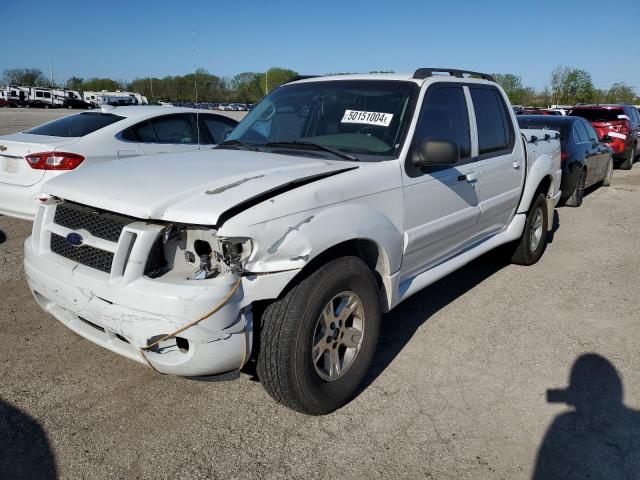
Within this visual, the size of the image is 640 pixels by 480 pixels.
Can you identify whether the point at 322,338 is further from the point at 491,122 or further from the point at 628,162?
the point at 628,162

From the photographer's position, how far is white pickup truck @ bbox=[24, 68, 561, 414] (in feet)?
8.12

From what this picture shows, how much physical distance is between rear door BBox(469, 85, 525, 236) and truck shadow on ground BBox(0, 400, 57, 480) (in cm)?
346

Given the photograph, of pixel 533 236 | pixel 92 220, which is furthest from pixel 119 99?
pixel 92 220

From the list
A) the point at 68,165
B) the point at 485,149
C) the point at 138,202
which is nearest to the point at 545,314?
the point at 485,149

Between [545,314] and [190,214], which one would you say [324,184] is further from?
[545,314]

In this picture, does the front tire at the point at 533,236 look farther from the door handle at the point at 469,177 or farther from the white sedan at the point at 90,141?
the white sedan at the point at 90,141

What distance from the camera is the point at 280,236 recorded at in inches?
101

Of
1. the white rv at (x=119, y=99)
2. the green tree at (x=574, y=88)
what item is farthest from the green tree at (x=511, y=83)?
the white rv at (x=119, y=99)

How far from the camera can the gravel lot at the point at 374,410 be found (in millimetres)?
2648

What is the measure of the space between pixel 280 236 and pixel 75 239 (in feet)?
3.61

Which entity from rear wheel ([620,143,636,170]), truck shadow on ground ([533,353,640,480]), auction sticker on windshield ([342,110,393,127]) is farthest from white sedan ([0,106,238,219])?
rear wheel ([620,143,636,170])

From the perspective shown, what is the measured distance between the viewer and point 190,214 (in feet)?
7.97

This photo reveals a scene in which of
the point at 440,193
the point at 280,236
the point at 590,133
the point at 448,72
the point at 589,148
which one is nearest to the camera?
the point at 280,236

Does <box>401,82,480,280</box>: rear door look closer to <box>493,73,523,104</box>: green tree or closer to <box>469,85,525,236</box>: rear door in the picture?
<box>469,85,525,236</box>: rear door
